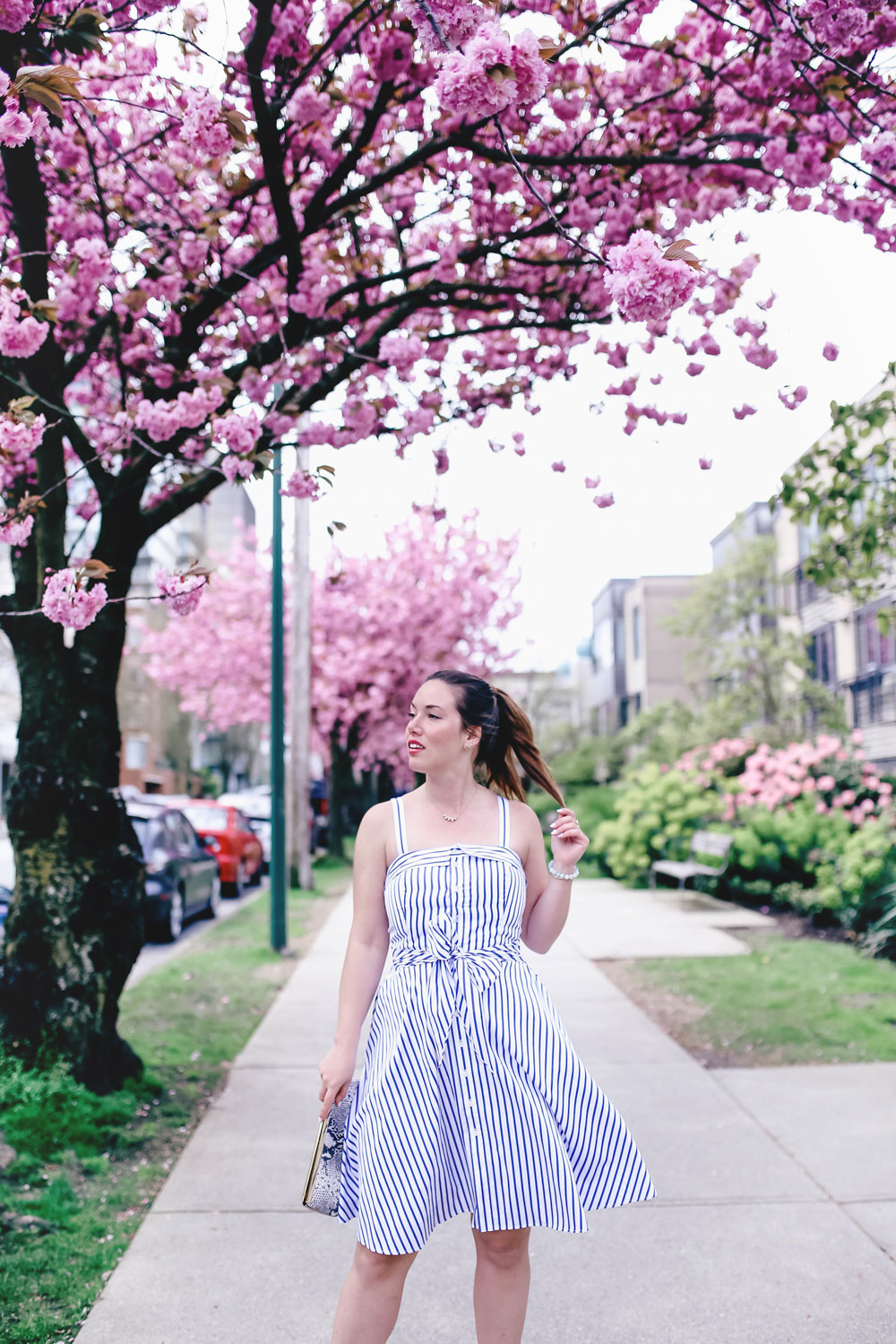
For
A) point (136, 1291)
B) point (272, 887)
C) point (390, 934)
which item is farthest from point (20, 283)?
point (272, 887)

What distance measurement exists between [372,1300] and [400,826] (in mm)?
1068

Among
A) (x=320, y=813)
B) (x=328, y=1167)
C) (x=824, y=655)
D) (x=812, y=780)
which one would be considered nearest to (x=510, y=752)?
(x=328, y=1167)

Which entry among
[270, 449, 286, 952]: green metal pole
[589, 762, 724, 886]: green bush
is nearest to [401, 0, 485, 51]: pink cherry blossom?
[270, 449, 286, 952]: green metal pole

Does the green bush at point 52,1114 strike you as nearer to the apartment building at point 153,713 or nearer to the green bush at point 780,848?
the green bush at point 780,848

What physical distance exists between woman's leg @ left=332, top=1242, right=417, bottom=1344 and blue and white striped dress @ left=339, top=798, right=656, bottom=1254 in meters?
0.07

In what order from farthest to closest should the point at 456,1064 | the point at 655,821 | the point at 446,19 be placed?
the point at 655,821 → the point at 446,19 → the point at 456,1064

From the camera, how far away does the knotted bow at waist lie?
2803 millimetres

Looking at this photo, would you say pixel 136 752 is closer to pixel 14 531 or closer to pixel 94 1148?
pixel 94 1148

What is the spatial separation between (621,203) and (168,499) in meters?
2.55

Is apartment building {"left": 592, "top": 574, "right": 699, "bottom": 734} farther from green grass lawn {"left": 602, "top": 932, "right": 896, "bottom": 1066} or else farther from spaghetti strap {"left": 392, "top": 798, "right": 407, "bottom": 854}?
spaghetti strap {"left": 392, "top": 798, "right": 407, "bottom": 854}

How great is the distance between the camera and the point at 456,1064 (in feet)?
9.13

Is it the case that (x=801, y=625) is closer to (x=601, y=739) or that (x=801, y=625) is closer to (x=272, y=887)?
(x=601, y=739)

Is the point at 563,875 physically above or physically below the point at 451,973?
above

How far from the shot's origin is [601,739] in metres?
30.2
